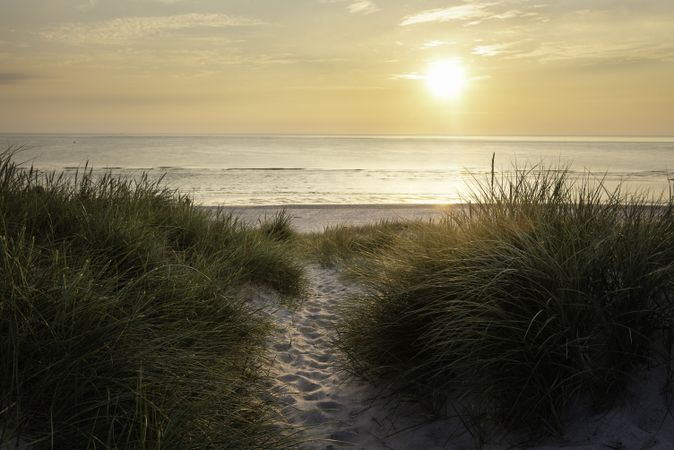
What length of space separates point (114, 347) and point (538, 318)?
2.63 m

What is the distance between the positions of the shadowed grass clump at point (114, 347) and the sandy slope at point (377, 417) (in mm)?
308

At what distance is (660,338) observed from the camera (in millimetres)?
3119

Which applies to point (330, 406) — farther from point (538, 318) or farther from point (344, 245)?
point (344, 245)

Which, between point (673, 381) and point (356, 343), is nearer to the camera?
point (673, 381)

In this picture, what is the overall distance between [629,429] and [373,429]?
1688mm

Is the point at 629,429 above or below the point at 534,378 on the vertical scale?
below

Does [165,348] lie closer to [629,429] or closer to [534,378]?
[534,378]

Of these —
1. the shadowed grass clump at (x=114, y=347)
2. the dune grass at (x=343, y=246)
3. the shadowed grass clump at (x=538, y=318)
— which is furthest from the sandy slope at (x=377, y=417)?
the dune grass at (x=343, y=246)

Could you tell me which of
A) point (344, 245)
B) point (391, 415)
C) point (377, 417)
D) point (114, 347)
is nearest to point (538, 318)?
point (391, 415)

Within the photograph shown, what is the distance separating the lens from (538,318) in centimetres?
304

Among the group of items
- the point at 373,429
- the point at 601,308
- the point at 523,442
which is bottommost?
the point at 373,429

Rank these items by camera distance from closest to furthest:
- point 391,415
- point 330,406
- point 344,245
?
point 391,415
point 330,406
point 344,245

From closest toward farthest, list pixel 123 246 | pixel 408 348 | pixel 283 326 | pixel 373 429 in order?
pixel 373 429 < pixel 408 348 < pixel 123 246 < pixel 283 326

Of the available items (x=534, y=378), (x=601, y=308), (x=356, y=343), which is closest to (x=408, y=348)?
(x=356, y=343)
